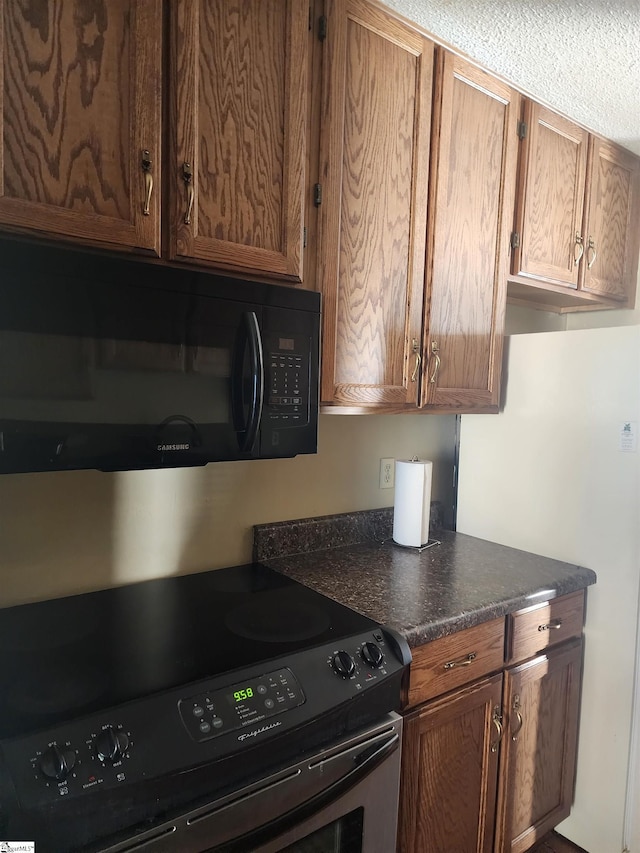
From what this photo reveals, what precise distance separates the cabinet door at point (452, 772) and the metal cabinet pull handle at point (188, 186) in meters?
1.18

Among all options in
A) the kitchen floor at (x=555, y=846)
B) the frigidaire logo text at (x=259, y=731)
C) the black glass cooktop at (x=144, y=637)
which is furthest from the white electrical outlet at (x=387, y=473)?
the kitchen floor at (x=555, y=846)

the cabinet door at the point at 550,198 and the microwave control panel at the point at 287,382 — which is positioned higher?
the cabinet door at the point at 550,198

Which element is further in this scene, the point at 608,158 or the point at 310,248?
the point at 608,158

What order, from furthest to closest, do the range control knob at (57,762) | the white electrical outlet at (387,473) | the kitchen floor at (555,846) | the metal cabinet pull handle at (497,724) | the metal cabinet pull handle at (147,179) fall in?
1. the white electrical outlet at (387,473)
2. the kitchen floor at (555,846)
3. the metal cabinet pull handle at (497,724)
4. the metal cabinet pull handle at (147,179)
5. the range control knob at (57,762)

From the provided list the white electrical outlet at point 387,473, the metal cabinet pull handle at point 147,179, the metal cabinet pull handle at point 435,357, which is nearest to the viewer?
the metal cabinet pull handle at point 147,179

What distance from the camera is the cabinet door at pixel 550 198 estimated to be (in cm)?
173

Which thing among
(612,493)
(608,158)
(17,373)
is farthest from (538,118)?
(17,373)

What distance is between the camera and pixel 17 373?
2.79ft

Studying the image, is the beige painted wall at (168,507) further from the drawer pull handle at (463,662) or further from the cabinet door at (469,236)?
the drawer pull handle at (463,662)

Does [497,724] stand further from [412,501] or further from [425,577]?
[412,501]

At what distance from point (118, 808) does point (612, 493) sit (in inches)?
57.6

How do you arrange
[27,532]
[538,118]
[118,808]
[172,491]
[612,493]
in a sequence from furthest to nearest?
[538,118]
[612,493]
[172,491]
[27,532]
[118,808]

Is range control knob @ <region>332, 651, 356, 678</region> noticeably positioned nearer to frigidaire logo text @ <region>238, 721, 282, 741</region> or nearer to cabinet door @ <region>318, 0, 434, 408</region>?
frigidaire logo text @ <region>238, 721, 282, 741</region>

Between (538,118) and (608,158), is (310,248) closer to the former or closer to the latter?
(538,118)
